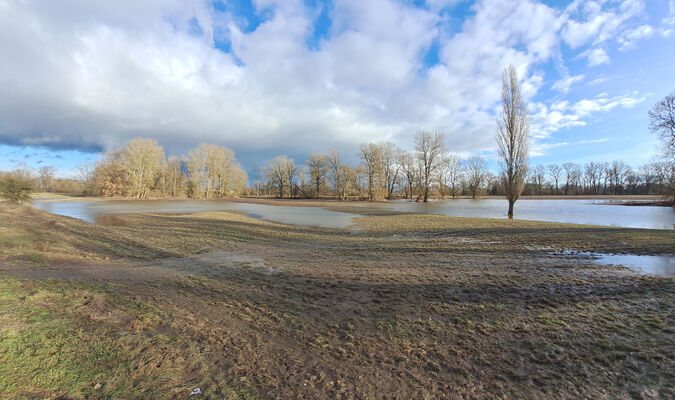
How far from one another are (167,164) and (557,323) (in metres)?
91.1

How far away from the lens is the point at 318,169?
82062 mm

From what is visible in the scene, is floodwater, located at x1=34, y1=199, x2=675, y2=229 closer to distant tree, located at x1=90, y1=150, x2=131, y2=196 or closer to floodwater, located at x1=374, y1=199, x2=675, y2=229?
floodwater, located at x1=374, y1=199, x2=675, y2=229

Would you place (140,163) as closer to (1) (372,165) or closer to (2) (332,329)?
(1) (372,165)

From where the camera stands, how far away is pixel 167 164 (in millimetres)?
76750

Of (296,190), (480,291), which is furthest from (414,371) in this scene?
(296,190)

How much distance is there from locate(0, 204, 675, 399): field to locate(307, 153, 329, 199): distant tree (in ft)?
242

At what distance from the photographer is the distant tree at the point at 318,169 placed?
8075cm

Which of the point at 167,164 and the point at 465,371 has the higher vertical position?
the point at 167,164

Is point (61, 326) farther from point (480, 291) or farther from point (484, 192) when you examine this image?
point (484, 192)

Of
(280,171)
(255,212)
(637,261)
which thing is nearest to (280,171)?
(280,171)

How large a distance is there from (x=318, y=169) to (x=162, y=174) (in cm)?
4458

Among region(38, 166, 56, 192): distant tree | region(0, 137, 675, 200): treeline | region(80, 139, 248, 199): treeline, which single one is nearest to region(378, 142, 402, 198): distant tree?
region(0, 137, 675, 200): treeline

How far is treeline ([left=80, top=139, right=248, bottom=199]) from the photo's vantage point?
64188 mm

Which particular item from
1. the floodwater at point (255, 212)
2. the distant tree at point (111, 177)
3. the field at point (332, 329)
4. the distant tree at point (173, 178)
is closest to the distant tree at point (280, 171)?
the distant tree at point (173, 178)
